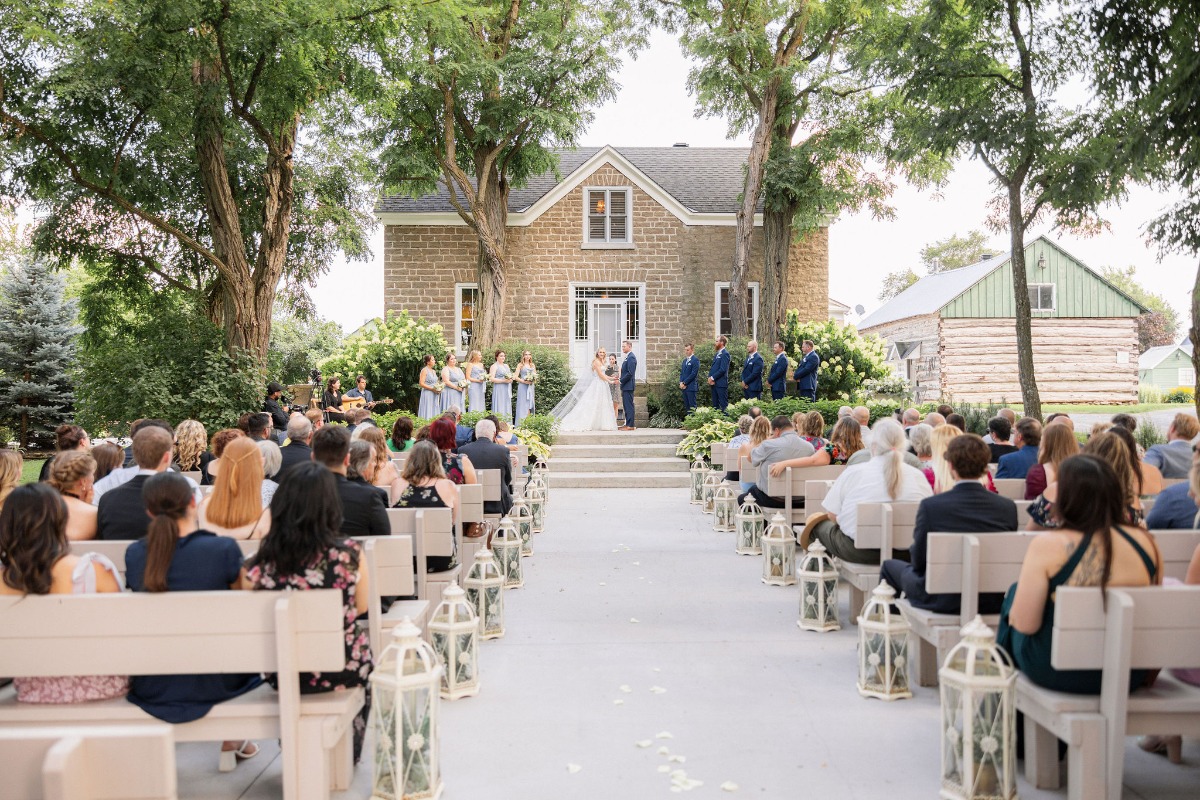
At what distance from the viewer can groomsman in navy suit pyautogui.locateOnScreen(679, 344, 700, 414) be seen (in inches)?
782

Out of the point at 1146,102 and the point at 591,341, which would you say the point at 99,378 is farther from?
the point at 1146,102

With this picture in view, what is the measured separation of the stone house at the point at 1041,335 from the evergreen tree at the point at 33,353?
27.9m

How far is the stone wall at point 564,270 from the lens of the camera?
24.4 metres

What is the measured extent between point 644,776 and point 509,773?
0.59 m

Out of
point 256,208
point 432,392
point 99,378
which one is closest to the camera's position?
point 99,378

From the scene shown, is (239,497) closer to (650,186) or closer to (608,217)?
(608,217)

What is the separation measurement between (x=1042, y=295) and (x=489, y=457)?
3247 cm

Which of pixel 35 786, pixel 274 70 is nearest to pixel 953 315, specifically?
pixel 274 70

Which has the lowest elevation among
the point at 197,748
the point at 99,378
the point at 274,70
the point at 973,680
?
the point at 197,748

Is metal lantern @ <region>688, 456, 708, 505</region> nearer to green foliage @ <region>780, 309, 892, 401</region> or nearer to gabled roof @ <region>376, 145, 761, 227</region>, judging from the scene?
green foliage @ <region>780, 309, 892, 401</region>

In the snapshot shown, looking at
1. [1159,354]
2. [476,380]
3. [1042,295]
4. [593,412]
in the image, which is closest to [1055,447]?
[593,412]

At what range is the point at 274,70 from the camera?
1375cm

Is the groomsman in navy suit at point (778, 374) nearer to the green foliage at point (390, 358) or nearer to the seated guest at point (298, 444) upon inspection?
the green foliage at point (390, 358)

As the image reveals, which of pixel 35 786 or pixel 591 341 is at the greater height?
pixel 591 341
